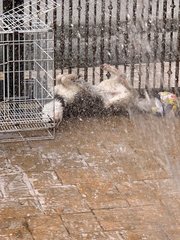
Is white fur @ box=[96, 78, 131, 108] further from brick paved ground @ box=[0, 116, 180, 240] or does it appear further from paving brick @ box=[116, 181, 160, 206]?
paving brick @ box=[116, 181, 160, 206]

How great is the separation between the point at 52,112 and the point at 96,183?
1676 millimetres

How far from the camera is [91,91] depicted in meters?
8.93

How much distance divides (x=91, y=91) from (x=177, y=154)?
1.72m

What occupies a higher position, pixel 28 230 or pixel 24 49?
pixel 24 49

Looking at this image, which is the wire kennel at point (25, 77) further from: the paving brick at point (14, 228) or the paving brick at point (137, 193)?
the paving brick at point (14, 228)

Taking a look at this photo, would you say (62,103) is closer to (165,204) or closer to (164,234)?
(165,204)

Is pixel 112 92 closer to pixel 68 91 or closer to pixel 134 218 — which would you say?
pixel 68 91

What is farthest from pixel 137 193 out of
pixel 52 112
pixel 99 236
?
pixel 52 112

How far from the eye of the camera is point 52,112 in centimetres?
823

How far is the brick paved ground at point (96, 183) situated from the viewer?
5797mm

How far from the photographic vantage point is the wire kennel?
8.09 m

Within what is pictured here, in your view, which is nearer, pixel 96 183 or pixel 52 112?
pixel 96 183

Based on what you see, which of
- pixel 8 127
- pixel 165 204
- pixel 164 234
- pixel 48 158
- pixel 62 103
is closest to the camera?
pixel 164 234

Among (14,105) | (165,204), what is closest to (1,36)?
(14,105)
